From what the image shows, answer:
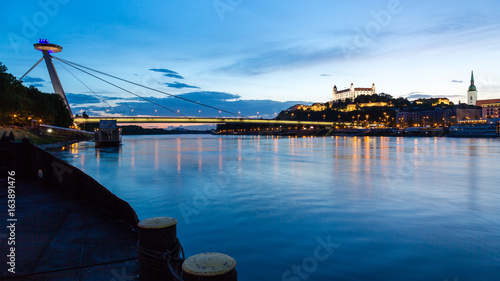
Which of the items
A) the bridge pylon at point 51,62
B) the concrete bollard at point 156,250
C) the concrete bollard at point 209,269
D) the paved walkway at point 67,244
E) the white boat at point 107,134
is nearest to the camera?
the concrete bollard at point 209,269

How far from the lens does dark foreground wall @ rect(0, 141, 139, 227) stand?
670cm

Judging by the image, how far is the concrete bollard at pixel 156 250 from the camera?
384 centimetres

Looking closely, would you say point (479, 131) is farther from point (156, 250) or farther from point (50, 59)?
point (156, 250)

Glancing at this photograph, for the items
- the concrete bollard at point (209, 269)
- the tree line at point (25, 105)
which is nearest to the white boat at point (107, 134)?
the tree line at point (25, 105)

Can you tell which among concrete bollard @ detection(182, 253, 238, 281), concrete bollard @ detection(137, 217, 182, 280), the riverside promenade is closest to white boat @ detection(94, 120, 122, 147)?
the riverside promenade

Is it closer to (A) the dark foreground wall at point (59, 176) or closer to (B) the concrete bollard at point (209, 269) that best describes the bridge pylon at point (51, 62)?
(A) the dark foreground wall at point (59, 176)

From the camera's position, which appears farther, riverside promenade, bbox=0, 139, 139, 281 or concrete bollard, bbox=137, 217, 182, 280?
riverside promenade, bbox=0, 139, 139, 281

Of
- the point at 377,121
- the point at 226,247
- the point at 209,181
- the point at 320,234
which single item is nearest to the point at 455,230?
the point at 320,234

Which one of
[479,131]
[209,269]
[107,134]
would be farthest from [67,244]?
[479,131]

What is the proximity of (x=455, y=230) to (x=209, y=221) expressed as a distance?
6.53 metres

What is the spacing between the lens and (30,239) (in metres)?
5.02

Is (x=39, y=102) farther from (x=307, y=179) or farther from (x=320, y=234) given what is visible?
(x=320, y=234)

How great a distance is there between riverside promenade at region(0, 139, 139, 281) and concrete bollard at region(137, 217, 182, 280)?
0.33m

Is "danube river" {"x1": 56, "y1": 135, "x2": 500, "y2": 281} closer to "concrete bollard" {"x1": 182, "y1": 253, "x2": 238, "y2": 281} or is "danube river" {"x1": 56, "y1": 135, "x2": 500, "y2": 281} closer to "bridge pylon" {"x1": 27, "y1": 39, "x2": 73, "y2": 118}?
"concrete bollard" {"x1": 182, "y1": 253, "x2": 238, "y2": 281}
